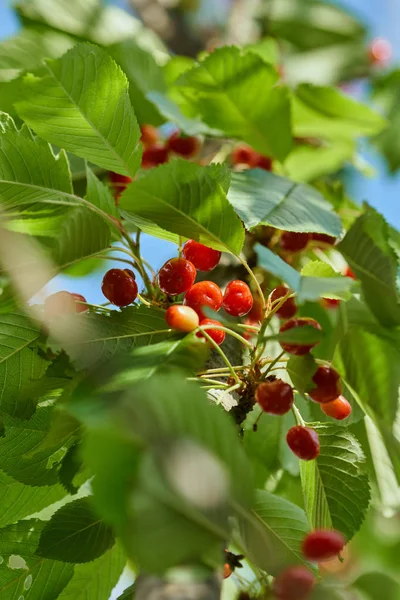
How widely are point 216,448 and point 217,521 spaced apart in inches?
2.3

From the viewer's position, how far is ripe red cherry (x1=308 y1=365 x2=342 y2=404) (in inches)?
35.3

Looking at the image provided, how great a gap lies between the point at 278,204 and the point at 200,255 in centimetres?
18

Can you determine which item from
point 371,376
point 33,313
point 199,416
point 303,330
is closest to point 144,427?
point 199,416

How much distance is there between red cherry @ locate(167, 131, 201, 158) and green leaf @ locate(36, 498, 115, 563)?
3.68 ft

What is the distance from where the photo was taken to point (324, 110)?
1.89 meters

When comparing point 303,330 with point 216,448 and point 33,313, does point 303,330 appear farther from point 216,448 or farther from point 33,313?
point 33,313

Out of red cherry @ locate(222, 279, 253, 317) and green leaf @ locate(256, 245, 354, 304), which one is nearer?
green leaf @ locate(256, 245, 354, 304)

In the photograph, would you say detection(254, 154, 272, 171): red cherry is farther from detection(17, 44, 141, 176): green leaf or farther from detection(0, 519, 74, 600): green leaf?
detection(0, 519, 74, 600): green leaf

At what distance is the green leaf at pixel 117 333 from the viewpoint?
85 cm

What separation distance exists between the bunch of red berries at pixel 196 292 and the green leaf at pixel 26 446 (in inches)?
11.7

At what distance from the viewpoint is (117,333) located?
92 centimetres

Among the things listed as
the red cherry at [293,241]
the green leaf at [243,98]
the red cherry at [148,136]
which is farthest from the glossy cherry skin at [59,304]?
the red cherry at [148,136]

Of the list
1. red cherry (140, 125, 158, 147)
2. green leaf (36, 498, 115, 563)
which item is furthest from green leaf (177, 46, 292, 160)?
green leaf (36, 498, 115, 563)

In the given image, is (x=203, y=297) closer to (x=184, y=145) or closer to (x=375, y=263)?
(x=375, y=263)
